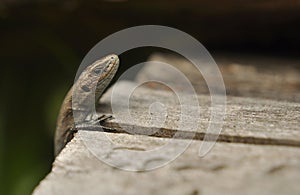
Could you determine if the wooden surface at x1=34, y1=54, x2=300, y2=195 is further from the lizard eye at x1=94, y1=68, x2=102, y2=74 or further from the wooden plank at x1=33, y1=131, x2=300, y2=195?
the lizard eye at x1=94, y1=68, x2=102, y2=74

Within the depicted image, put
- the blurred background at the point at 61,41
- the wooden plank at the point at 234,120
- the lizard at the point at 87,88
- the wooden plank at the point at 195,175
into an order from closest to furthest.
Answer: the wooden plank at the point at 195,175, the wooden plank at the point at 234,120, the lizard at the point at 87,88, the blurred background at the point at 61,41

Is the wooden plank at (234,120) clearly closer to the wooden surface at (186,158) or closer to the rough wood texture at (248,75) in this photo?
the wooden surface at (186,158)

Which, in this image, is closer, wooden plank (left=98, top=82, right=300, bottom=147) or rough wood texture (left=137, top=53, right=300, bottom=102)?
wooden plank (left=98, top=82, right=300, bottom=147)

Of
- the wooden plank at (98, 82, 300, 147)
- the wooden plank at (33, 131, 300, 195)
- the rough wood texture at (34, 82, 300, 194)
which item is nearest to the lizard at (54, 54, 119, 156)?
the wooden plank at (98, 82, 300, 147)

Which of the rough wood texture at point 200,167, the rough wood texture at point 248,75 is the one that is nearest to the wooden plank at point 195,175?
the rough wood texture at point 200,167

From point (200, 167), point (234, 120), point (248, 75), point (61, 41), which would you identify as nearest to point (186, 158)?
point (200, 167)

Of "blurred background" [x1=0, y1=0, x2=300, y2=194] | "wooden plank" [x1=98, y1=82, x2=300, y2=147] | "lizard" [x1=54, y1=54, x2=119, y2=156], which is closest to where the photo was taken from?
"wooden plank" [x1=98, y1=82, x2=300, y2=147]

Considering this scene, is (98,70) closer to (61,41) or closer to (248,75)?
(248,75)
